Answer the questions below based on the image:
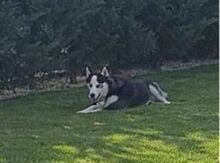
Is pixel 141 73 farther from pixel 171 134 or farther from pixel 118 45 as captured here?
pixel 171 134

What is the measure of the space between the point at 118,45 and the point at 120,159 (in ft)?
22.6

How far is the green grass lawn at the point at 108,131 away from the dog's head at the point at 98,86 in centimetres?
33

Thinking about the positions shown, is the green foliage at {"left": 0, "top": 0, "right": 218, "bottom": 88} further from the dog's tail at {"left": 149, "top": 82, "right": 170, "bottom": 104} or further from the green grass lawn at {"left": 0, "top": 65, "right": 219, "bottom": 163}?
the dog's tail at {"left": 149, "top": 82, "right": 170, "bottom": 104}

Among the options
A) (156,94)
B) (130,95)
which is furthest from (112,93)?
(156,94)

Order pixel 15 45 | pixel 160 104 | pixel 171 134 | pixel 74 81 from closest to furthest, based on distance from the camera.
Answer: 1. pixel 171 134
2. pixel 160 104
3. pixel 15 45
4. pixel 74 81

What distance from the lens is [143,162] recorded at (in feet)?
20.8

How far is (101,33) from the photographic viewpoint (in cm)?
1273

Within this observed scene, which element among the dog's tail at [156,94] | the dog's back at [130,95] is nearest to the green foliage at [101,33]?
the dog's back at [130,95]

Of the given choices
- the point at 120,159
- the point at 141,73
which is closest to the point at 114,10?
the point at 141,73

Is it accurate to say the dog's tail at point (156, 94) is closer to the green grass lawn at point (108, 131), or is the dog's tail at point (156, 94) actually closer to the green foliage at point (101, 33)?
the green grass lawn at point (108, 131)

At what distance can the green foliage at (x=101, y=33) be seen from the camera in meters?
10.9

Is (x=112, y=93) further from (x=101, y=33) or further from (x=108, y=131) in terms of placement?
(x=101, y=33)

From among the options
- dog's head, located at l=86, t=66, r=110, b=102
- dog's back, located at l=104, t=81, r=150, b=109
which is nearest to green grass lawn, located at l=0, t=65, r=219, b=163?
dog's back, located at l=104, t=81, r=150, b=109

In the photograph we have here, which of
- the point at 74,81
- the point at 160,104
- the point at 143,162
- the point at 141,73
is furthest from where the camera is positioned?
the point at 141,73
